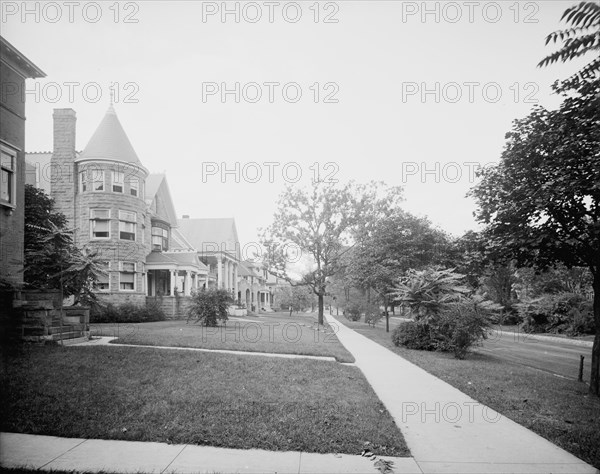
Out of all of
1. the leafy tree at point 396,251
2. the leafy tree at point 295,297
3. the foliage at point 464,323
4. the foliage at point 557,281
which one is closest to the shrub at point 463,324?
the foliage at point 464,323

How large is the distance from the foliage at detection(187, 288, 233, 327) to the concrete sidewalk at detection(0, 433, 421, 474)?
14.3 meters

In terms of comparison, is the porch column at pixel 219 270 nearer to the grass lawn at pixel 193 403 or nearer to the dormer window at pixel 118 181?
the dormer window at pixel 118 181

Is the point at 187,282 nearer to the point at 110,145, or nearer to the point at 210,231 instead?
the point at 110,145

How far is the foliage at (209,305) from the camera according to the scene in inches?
747

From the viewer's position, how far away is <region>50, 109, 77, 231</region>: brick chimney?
79.7 ft

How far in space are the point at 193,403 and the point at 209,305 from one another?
1326 cm

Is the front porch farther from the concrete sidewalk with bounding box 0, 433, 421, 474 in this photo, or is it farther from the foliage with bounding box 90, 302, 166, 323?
the concrete sidewalk with bounding box 0, 433, 421, 474

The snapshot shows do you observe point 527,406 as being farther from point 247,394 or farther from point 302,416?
point 247,394

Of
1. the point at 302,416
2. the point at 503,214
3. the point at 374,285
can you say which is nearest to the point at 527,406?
the point at 503,214

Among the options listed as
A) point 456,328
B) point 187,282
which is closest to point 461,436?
point 456,328

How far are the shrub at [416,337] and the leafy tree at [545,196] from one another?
6.82m

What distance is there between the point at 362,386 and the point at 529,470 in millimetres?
3991

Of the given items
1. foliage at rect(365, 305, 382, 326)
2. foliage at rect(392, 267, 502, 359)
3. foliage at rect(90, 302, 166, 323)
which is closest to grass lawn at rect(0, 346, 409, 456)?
foliage at rect(392, 267, 502, 359)

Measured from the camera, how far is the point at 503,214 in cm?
847
